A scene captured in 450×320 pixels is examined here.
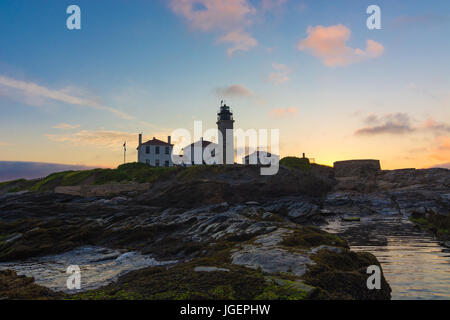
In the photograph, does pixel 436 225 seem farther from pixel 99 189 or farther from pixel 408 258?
pixel 99 189

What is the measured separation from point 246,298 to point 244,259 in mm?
2763

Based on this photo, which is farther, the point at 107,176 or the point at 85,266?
the point at 107,176

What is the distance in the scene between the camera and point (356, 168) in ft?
194

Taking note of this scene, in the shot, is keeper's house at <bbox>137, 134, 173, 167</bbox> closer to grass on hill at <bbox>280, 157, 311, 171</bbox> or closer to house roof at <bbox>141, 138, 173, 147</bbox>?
house roof at <bbox>141, 138, 173, 147</bbox>

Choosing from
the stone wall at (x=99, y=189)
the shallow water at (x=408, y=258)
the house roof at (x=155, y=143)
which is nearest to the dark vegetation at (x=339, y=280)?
the shallow water at (x=408, y=258)

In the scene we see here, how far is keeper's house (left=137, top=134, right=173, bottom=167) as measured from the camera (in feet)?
233

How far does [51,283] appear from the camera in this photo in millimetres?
9922

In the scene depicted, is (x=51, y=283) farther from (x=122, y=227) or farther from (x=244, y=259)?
(x=122, y=227)

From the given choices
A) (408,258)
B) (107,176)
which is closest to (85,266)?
(408,258)

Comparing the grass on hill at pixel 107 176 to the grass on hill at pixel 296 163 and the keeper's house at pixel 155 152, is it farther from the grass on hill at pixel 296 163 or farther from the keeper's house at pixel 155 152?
the grass on hill at pixel 296 163

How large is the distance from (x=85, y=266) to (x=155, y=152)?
6058 centimetres

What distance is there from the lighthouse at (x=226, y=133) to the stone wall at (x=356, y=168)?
20.5 m

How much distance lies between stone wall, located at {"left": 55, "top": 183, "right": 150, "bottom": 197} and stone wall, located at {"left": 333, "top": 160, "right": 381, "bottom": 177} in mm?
36042
